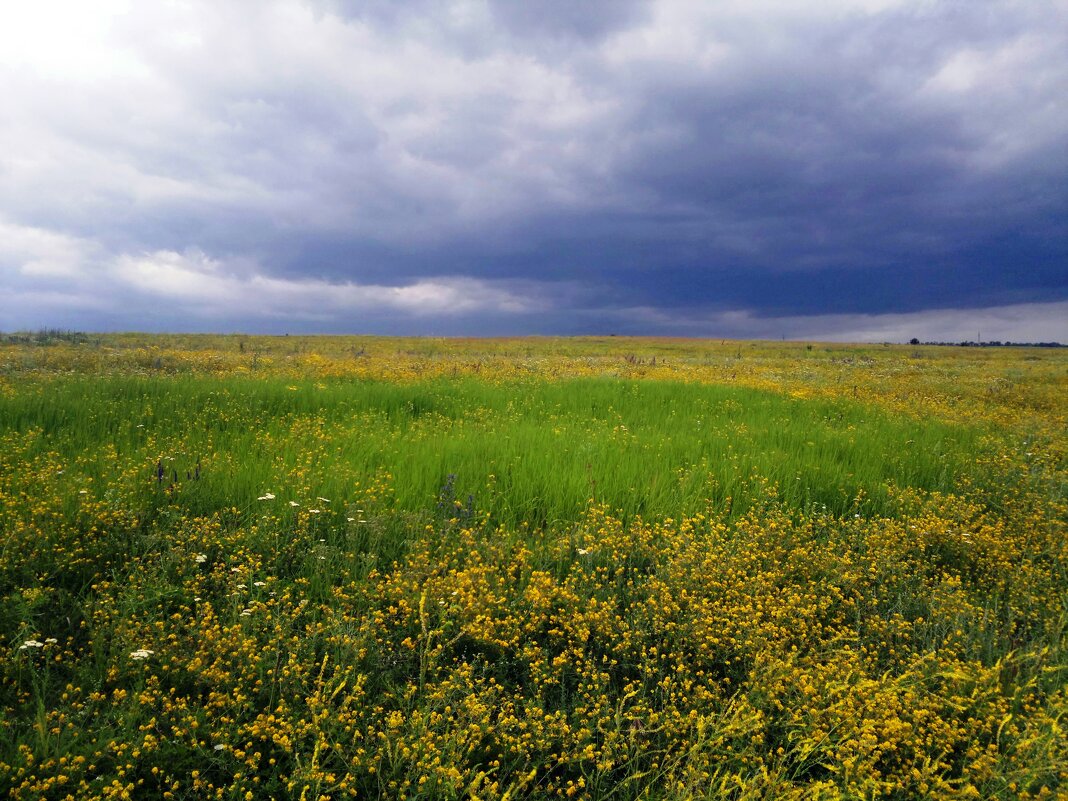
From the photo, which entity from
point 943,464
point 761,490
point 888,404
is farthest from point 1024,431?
point 761,490

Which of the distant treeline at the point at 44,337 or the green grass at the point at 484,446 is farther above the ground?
the distant treeline at the point at 44,337

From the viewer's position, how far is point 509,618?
11.0ft

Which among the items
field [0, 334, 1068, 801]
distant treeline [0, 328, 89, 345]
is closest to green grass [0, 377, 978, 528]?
field [0, 334, 1068, 801]

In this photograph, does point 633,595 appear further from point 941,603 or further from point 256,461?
point 256,461

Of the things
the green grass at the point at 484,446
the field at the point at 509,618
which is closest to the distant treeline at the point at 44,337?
the green grass at the point at 484,446

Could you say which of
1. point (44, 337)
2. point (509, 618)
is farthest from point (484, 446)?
point (44, 337)

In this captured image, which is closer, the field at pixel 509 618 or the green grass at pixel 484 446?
the field at pixel 509 618

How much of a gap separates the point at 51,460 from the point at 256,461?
1798mm

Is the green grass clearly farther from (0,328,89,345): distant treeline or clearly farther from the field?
(0,328,89,345): distant treeline

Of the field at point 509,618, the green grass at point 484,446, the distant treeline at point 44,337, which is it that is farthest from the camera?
the distant treeline at point 44,337

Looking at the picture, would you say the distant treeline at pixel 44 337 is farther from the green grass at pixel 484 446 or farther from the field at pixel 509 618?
the field at pixel 509 618

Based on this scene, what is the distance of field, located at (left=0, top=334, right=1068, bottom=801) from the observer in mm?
2516

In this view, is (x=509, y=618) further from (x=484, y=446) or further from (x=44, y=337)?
(x=44, y=337)

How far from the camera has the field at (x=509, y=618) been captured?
252 centimetres
